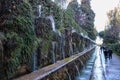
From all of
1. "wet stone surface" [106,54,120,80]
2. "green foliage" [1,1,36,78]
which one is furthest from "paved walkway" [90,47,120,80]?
"green foliage" [1,1,36,78]

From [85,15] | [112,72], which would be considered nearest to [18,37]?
[112,72]

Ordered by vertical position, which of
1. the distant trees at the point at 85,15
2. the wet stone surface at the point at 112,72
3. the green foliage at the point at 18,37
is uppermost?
the distant trees at the point at 85,15

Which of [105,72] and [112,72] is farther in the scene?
[112,72]

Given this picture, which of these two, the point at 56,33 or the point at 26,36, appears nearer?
the point at 26,36

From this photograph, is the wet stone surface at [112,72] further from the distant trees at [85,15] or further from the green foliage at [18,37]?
the distant trees at [85,15]

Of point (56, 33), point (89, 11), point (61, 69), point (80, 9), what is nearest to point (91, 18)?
point (89, 11)

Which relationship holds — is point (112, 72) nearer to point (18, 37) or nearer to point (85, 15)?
point (18, 37)

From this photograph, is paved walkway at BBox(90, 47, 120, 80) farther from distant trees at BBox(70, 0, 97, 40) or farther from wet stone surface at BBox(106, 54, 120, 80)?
distant trees at BBox(70, 0, 97, 40)

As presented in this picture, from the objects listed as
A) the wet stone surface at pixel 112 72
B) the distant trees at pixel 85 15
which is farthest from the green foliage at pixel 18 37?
the distant trees at pixel 85 15

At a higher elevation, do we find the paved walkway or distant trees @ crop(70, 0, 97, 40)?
distant trees @ crop(70, 0, 97, 40)

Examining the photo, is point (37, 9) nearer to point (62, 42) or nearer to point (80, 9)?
point (62, 42)

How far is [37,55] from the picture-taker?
8.30 metres

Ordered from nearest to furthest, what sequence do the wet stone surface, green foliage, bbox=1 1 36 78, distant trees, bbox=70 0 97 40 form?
green foliage, bbox=1 1 36 78
the wet stone surface
distant trees, bbox=70 0 97 40

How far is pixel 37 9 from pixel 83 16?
151 ft
